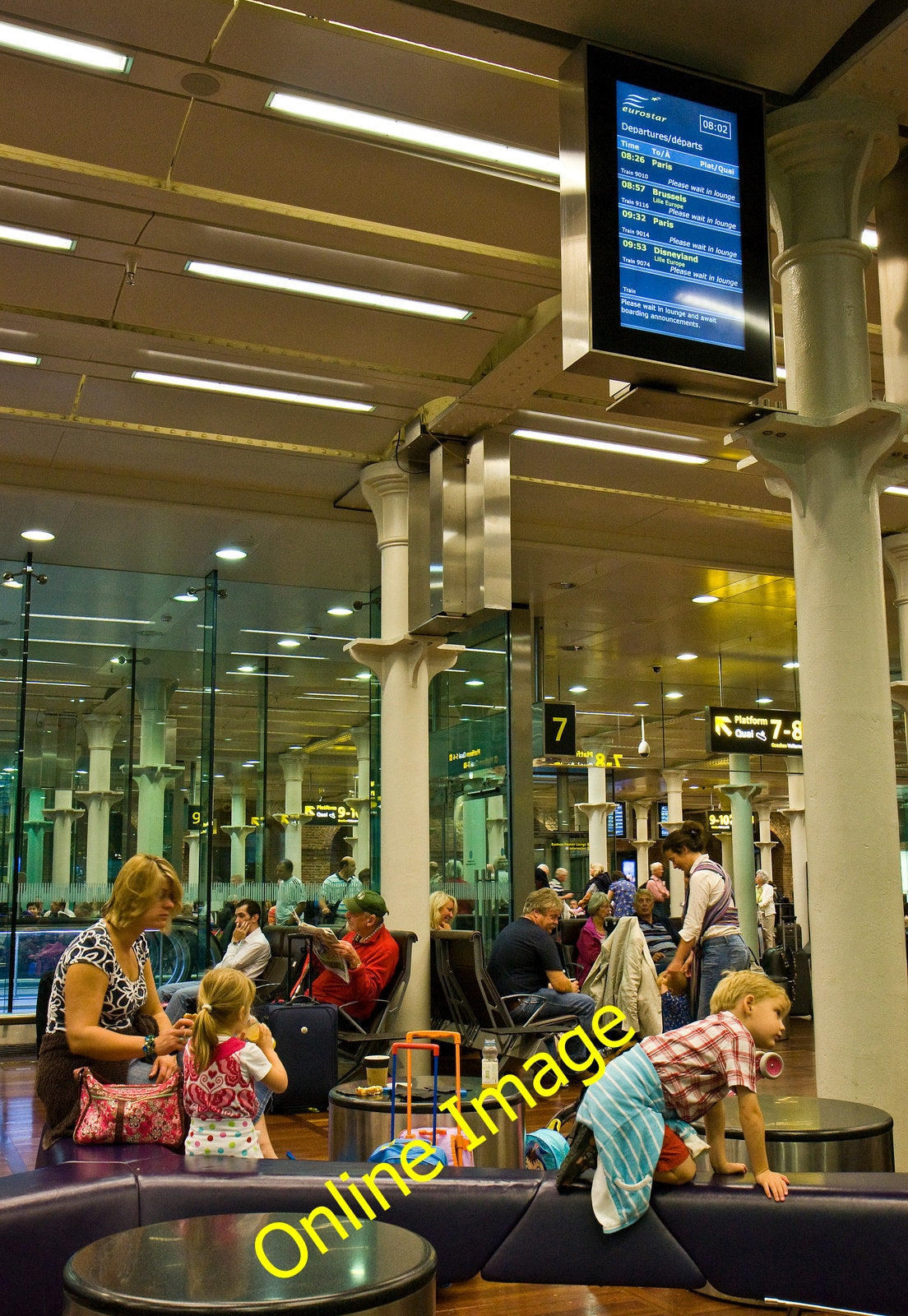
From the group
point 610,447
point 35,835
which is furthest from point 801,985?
point 35,835

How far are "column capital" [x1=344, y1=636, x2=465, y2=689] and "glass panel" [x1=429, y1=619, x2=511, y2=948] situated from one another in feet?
9.82

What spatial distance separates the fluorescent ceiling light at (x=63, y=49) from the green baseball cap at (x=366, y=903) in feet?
16.0

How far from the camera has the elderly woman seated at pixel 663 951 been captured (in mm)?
7980

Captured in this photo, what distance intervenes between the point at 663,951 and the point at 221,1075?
25.3ft

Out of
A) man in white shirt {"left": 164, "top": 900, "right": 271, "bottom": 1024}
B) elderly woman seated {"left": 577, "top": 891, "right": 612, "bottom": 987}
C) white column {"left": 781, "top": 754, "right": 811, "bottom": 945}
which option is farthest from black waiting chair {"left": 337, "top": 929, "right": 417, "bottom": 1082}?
white column {"left": 781, "top": 754, "right": 811, "bottom": 945}

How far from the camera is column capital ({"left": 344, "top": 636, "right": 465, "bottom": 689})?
8719mm

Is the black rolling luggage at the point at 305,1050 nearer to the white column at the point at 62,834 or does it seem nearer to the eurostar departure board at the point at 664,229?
the white column at the point at 62,834

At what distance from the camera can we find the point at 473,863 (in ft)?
38.7

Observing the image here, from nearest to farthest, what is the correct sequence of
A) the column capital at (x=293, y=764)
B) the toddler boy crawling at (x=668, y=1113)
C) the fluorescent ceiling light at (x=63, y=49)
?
the toddler boy crawling at (x=668, y=1113) < the fluorescent ceiling light at (x=63, y=49) < the column capital at (x=293, y=764)

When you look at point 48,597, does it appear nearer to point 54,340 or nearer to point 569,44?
point 54,340

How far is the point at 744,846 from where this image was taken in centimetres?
1933

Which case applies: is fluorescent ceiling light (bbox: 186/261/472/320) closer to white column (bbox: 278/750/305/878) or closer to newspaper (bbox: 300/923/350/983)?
newspaper (bbox: 300/923/350/983)

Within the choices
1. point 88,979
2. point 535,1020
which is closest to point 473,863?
point 535,1020

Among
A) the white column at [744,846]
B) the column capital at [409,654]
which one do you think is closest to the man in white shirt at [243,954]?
the column capital at [409,654]
